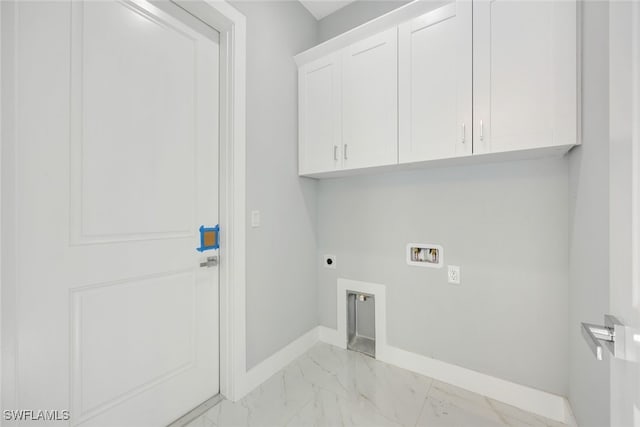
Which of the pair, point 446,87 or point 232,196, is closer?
point 446,87

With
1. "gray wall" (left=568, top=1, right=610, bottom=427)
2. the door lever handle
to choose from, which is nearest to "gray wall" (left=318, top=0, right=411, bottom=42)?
"gray wall" (left=568, top=1, right=610, bottom=427)

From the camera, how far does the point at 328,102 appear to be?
6.40 feet

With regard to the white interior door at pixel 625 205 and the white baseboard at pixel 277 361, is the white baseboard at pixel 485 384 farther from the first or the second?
the white interior door at pixel 625 205

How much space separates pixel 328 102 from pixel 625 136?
1.71 m

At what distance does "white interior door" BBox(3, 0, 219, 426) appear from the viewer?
101 cm

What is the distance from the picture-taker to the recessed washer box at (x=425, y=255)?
1804mm

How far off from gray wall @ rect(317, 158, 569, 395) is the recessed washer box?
37 millimetres

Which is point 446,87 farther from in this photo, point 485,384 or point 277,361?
point 277,361

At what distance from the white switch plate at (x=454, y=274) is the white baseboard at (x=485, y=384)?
56cm

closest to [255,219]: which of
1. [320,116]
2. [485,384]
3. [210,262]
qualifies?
[210,262]

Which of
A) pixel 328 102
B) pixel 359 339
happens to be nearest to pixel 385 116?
pixel 328 102

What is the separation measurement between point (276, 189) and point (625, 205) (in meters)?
1.71

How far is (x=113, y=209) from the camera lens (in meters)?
1.22

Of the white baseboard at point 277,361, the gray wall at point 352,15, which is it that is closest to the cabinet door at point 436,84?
the gray wall at point 352,15
